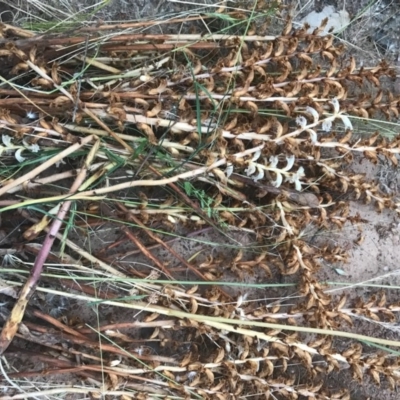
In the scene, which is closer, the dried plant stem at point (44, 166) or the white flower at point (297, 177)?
the dried plant stem at point (44, 166)

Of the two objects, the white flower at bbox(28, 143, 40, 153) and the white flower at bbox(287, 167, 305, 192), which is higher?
the white flower at bbox(28, 143, 40, 153)

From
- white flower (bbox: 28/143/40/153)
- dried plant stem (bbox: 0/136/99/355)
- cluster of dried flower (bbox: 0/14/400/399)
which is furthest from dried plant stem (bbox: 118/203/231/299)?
white flower (bbox: 28/143/40/153)

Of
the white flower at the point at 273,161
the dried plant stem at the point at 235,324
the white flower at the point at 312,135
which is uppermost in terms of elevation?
the white flower at the point at 312,135

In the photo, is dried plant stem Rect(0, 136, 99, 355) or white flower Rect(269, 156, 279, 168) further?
white flower Rect(269, 156, 279, 168)

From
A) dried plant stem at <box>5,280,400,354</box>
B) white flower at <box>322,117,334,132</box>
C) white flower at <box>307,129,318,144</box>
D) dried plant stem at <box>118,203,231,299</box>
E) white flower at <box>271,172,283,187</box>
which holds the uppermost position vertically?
white flower at <box>322,117,334,132</box>

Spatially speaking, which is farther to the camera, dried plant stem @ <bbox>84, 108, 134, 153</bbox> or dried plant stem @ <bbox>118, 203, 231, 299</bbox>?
dried plant stem @ <bbox>118, 203, 231, 299</bbox>

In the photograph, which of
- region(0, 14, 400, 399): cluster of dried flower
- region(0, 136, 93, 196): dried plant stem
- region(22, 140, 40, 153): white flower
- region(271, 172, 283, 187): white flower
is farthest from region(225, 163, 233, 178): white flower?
→ region(22, 140, 40, 153): white flower

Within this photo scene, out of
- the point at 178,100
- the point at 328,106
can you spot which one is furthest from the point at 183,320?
the point at 328,106

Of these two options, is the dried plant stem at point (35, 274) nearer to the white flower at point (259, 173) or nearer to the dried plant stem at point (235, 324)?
the dried plant stem at point (235, 324)

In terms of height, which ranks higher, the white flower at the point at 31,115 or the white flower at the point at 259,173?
the white flower at the point at 31,115

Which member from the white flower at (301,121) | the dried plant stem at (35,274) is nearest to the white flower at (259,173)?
the white flower at (301,121)

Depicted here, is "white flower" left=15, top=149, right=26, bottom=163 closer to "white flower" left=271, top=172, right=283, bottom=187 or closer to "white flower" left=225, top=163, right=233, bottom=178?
"white flower" left=225, top=163, right=233, bottom=178

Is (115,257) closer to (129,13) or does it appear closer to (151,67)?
(151,67)

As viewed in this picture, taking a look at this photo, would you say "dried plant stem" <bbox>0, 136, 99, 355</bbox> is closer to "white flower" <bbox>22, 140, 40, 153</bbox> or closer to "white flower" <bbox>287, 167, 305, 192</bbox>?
"white flower" <bbox>22, 140, 40, 153</bbox>
